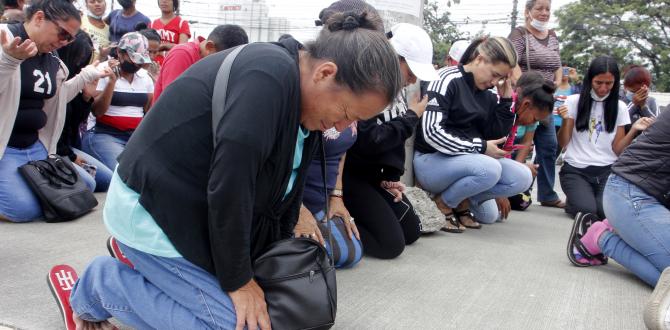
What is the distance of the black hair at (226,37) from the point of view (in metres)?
4.00

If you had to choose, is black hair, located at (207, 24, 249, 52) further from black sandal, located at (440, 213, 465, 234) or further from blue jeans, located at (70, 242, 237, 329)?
blue jeans, located at (70, 242, 237, 329)

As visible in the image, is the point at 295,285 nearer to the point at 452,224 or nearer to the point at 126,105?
the point at 452,224

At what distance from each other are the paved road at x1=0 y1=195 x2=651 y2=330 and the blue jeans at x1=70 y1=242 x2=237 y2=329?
0.34 meters

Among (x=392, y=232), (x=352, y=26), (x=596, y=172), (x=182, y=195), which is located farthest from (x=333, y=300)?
(x=596, y=172)

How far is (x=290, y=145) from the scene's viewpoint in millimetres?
1917

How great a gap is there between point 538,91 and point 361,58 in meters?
3.39

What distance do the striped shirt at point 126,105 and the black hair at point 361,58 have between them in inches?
148

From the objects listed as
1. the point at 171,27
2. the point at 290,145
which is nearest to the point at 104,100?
the point at 171,27

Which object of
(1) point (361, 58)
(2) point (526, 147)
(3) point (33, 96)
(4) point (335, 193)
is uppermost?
(1) point (361, 58)

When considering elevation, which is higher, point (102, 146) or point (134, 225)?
point (134, 225)

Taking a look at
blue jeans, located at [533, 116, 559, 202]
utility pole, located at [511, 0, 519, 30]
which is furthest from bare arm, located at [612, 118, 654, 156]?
utility pole, located at [511, 0, 519, 30]

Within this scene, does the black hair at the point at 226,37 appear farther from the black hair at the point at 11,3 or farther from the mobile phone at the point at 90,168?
the black hair at the point at 11,3

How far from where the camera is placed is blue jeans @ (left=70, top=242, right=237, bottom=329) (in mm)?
1913

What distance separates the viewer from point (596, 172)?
5215mm
